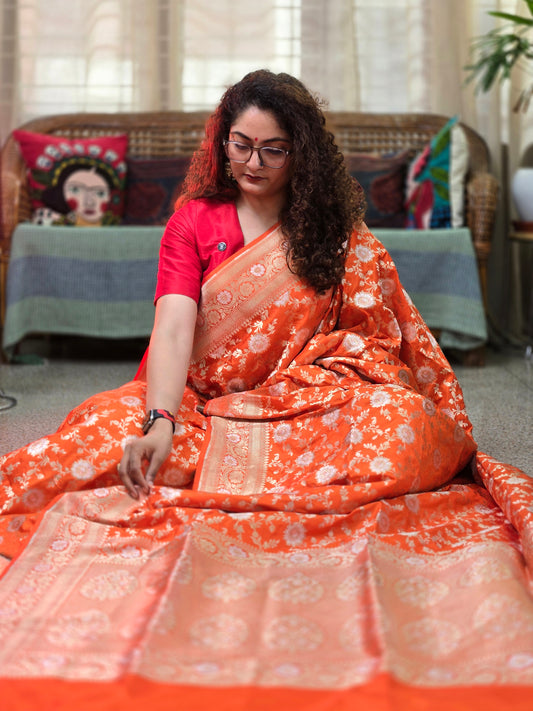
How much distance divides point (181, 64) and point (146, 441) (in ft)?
9.82

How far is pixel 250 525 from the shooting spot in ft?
4.59

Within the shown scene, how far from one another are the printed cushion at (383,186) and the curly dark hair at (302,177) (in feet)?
6.66

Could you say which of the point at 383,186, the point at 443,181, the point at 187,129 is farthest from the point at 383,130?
the point at 187,129

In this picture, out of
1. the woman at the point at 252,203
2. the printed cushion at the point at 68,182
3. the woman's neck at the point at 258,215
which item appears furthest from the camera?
the printed cushion at the point at 68,182

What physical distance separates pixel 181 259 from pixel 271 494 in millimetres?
553

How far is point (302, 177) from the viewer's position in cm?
176

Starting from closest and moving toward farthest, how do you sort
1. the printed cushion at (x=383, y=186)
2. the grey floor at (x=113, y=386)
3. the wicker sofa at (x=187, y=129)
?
the grey floor at (x=113, y=386), the printed cushion at (x=383, y=186), the wicker sofa at (x=187, y=129)

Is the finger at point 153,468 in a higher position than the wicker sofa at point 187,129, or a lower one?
lower

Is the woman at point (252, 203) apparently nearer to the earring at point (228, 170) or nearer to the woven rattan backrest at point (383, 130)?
the earring at point (228, 170)

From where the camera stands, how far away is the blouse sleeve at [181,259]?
1723 millimetres

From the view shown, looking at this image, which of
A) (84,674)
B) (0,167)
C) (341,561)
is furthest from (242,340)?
(0,167)

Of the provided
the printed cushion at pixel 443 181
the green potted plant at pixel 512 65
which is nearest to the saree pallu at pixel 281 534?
the printed cushion at pixel 443 181

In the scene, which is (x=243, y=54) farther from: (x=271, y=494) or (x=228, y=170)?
(x=271, y=494)

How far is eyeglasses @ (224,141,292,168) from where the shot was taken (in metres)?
1.69
